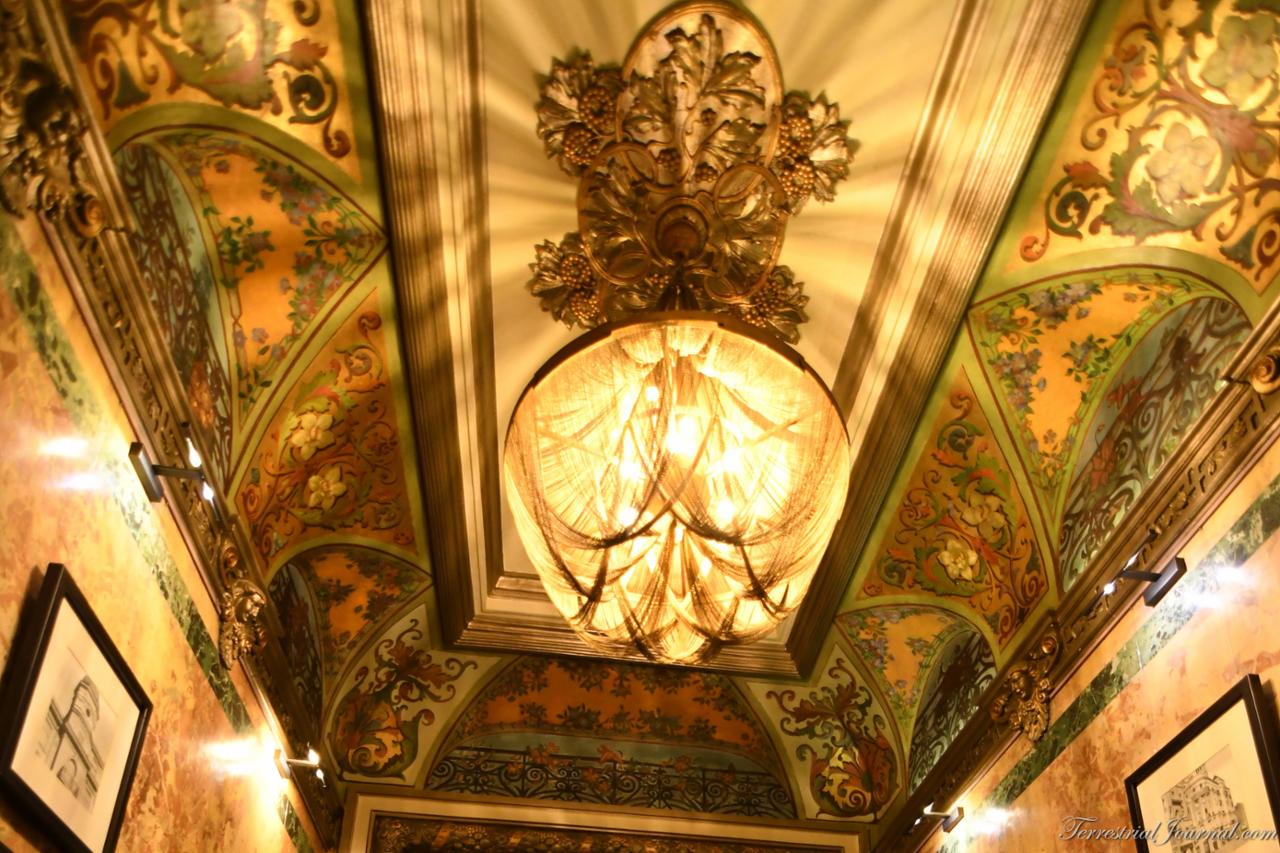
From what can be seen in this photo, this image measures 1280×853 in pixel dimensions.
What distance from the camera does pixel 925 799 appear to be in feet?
25.4

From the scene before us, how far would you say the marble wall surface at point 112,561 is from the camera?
11.6ft

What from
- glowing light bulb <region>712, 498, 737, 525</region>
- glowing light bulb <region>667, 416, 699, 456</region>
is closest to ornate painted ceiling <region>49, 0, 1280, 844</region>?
glowing light bulb <region>667, 416, 699, 456</region>

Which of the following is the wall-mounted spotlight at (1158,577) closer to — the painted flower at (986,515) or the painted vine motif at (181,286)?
the painted flower at (986,515)

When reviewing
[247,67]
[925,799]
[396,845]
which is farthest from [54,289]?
[925,799]

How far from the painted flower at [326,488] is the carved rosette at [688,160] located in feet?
5.77

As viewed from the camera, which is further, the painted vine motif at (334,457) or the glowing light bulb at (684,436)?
the painted vine motif at (334,457)

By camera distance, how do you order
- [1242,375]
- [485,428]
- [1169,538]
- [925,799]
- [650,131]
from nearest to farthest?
[1242,375] < [1169,538] < [650,131] < [485,428] < [925,799]

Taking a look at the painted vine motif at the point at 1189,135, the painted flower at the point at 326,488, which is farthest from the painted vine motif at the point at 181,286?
the painted vine motif at the point at 1189,135

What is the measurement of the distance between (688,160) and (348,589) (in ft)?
13.0

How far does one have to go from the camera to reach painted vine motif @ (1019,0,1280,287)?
434 centimetres

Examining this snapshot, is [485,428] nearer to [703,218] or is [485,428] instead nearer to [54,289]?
[703,218]

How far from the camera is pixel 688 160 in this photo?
549 centimetres

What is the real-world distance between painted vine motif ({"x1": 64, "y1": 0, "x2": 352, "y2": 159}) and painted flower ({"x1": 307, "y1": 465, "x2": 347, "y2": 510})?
2.24m

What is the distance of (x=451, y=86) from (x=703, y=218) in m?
1.31
